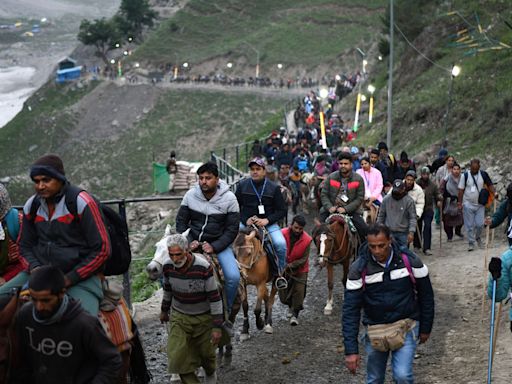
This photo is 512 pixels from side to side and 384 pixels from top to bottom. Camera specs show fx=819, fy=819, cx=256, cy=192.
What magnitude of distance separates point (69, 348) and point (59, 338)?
103 millimetres

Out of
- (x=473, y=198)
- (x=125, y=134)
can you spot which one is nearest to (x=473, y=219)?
(x=473, y=198)

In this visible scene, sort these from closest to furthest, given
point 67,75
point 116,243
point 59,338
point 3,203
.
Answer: point 59,338, point 116,243, point 3,203, point 67,75

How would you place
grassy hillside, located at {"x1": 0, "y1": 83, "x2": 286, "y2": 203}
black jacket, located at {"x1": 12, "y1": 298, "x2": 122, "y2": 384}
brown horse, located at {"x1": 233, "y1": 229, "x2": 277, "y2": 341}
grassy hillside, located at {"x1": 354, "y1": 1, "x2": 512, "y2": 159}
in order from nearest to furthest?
1. black jacket, located at {"x1": 12, "y1": 298, "x2": 122, "y2": 384}
2. brown horse, located at {"x1": 233, "y1": 229, "x2": 277, "y2": 341}
3. grassy hillside, located at {"x1": 354, "y1": 1, "x2": 512, "y2": 159}
4. grassy hillside, located at {"x1": 0, "y1": 83, "x2": 286, "y2": 203}

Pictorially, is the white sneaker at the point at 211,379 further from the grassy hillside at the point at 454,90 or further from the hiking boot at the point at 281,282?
the grassy hillside at the point at 454,90

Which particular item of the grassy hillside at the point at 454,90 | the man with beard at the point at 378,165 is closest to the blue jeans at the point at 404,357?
the man with beard at the point at 378,165

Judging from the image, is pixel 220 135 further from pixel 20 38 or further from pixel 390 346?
pixel 20 38

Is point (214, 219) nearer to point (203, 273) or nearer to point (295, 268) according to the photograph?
point (203, 273)

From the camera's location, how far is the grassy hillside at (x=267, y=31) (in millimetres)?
102062

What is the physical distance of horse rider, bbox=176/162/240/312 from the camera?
9.67 m

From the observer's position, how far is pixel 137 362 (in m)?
7.61

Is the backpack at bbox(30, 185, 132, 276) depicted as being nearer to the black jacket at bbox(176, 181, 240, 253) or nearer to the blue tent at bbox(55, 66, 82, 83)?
the black jacket at bbox(176, 181, 240, 253)

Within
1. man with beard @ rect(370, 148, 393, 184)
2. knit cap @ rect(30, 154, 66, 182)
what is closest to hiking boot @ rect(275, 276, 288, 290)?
knit cap @ rect(30, 154, 66, 182)

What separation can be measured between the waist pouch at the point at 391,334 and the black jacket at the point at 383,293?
1.8 inches

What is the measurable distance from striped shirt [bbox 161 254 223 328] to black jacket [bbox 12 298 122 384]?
2630 millimetres
